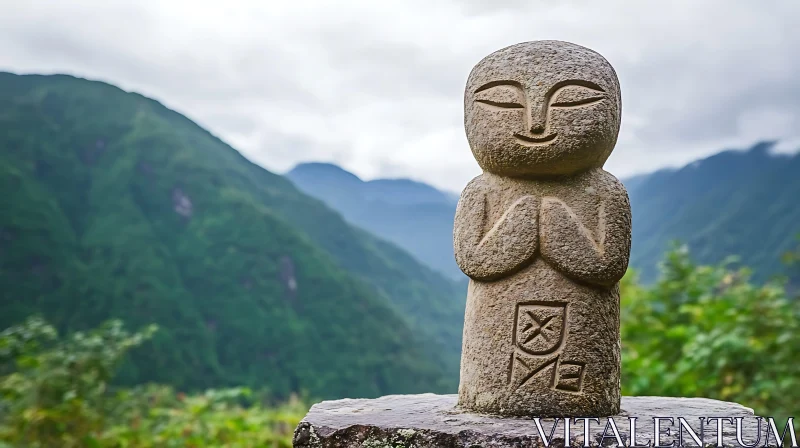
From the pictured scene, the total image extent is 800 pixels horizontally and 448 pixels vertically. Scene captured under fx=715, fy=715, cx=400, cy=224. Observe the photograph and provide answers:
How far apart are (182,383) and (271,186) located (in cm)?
696

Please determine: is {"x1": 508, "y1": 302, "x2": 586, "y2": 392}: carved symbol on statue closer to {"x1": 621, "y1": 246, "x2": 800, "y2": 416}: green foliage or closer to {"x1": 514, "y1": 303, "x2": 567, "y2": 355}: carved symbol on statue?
{"x1": 514, "y1": 303, "x2": 567, "y2": 355}: carved symbol on statue

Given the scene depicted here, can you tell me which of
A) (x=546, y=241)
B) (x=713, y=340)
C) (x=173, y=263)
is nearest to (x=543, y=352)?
(x=546, y=241)

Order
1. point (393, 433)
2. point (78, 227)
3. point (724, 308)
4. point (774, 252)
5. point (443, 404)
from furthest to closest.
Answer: point (78, 227)
point (774, 252)
point (724, 308)
point (443, 404)
point (393, 433)

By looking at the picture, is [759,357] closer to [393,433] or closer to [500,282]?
[500,282]

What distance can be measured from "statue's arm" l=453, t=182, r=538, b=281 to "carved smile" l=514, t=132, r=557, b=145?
275 mm

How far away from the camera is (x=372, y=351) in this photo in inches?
531

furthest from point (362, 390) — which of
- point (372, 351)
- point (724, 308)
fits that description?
point (724, 308)

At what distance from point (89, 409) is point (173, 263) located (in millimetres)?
7026

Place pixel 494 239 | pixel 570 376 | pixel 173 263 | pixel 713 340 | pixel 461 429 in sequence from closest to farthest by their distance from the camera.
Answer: pixel 461 429
pixel 570 376
pixel 494 239
pixel 713 340
pixel 173 263

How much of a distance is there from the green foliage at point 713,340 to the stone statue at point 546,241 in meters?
3.05

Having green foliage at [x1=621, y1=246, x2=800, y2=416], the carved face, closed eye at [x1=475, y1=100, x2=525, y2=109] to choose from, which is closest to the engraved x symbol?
the carved face

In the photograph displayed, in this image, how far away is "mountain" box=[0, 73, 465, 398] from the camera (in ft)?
37.9

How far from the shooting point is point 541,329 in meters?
3.39

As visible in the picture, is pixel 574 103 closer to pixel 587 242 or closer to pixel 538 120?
pixel 538 120
